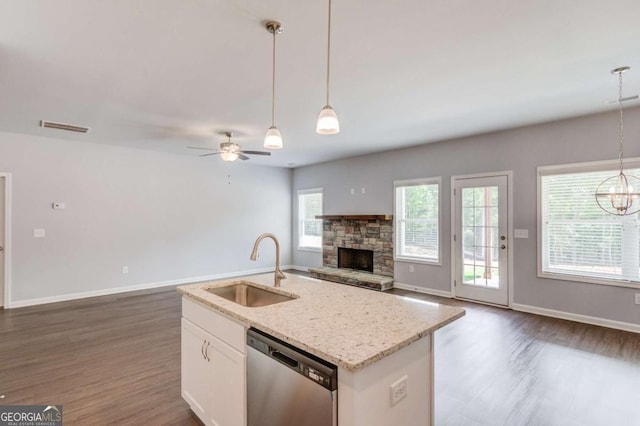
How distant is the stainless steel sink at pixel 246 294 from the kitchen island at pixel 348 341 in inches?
6.6

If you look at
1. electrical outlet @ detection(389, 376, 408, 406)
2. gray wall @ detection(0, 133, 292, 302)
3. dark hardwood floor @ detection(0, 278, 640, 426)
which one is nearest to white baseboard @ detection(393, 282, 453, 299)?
dark hardwood floor @ detection(0, 278, 640, 426)

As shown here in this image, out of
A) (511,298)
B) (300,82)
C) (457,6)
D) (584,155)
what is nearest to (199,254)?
(300,82)

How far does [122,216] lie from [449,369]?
597 centimetres

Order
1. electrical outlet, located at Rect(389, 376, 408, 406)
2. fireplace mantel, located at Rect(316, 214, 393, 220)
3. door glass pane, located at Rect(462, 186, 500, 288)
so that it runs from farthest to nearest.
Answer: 1. fireplace mantel, located at Rect(316, 214, 393, 220)
2. door glass pane, located at Rect(462, 186, 500, 288)
3. electrical outlet, located at Rect(389, 376, 408, 406)

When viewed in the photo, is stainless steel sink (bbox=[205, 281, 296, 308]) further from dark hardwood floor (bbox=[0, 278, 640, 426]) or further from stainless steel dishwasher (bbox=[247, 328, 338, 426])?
dark hardwood floor (bbox=[0, 278, 640, 426])

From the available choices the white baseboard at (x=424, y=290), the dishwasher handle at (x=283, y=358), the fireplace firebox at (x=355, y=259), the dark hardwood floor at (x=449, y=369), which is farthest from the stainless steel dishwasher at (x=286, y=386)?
the fireplace firebox at (x=355, y=259)

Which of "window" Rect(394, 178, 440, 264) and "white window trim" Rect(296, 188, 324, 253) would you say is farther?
"white window trim" Rect(296, 188, 324, 253)

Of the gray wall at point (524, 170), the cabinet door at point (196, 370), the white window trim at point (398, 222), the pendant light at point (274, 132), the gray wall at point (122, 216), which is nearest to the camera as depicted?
the cabinet door at point (196, 370)

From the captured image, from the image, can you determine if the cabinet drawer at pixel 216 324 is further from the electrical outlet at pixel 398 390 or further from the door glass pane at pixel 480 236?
the door glass pane at pixel 480 236

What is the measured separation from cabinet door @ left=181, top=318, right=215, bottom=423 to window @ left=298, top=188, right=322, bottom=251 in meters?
5.75

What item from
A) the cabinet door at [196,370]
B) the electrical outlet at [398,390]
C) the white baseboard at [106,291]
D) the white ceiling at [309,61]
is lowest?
the white baseboard at [106,291]

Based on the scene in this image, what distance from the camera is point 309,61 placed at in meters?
2.76

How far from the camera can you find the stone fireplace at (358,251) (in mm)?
6402

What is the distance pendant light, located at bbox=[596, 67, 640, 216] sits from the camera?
3.42 m
